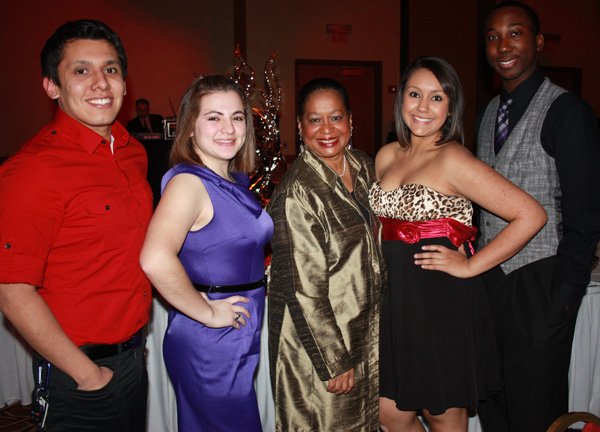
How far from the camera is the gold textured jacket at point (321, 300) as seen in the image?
193 centimetres

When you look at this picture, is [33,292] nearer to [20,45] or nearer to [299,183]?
[299,183]

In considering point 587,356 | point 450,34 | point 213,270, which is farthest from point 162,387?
point 450,34

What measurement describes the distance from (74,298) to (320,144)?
115 centimetres

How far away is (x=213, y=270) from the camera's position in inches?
67.8

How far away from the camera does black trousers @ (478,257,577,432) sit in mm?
2094

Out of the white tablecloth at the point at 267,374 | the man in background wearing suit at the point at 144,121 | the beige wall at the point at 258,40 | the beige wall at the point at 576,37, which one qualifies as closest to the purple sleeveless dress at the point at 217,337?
the white tablecloth at the point at 267,374

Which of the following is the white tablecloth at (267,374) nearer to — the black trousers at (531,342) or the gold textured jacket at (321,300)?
the black trousers at (531,342)

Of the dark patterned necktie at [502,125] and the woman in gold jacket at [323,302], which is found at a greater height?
the dark patterned necktie at [502,125]

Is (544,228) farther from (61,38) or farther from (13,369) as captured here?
(13,369)

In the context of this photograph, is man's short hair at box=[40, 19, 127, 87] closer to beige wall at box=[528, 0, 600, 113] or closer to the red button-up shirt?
the red button-up shirt

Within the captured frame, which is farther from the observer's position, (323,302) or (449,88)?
(449,88)

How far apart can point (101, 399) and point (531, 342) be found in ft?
5.53

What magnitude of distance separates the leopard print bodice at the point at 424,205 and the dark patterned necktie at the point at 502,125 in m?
0.44

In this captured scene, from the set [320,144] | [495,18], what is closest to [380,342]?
[320,144]
